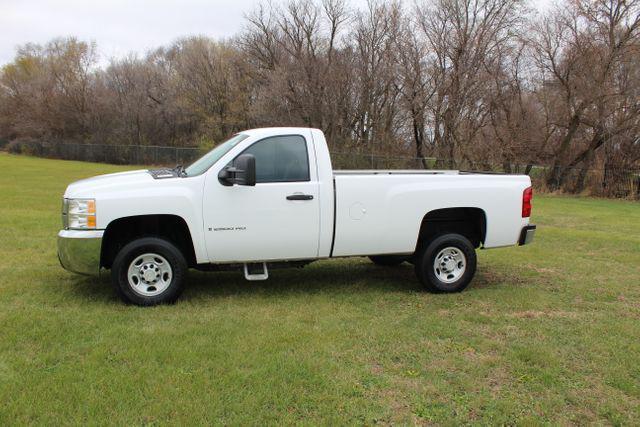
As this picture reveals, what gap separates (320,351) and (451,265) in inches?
107

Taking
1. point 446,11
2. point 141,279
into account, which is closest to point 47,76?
point 446,11

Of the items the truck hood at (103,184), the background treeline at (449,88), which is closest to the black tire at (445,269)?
the truck hood at (103,184)

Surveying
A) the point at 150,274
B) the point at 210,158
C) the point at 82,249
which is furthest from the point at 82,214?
the point at 210,158

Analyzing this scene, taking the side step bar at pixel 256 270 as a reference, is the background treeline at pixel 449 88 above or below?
above

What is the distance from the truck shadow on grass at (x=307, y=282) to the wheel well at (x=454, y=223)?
0.71 meters

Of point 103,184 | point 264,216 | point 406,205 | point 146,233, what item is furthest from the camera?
point 406,205

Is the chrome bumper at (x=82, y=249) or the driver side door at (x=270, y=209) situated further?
the driver side door at (x=270, y=209)

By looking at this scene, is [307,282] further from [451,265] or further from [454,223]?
[454,223]

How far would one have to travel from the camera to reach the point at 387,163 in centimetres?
3541

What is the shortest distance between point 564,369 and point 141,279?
4222 mm

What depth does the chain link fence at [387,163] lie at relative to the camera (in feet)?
90.9

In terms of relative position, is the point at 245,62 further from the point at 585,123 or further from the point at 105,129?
the point at 585,123

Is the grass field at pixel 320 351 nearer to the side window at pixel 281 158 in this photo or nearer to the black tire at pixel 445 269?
the black tire at pixel 445 269

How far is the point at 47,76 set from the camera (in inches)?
2381
